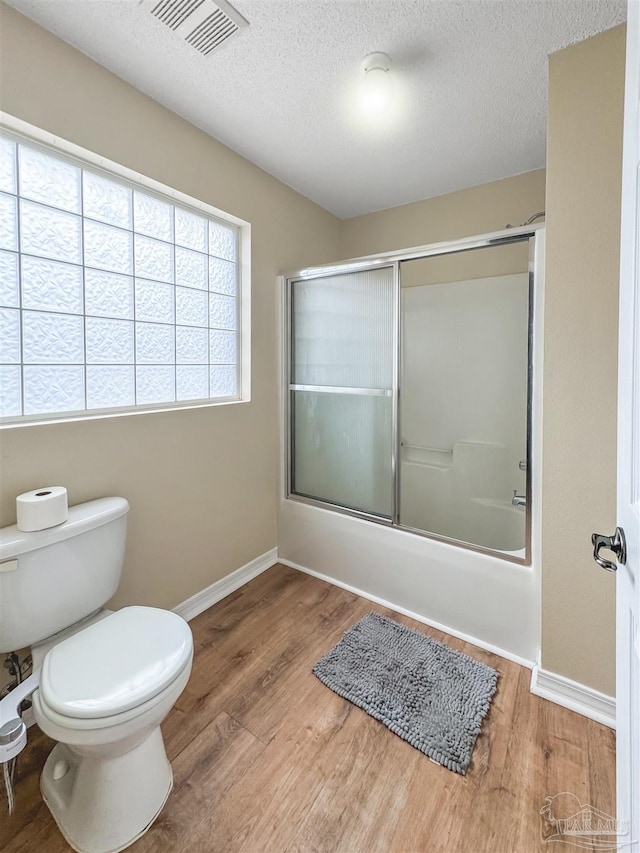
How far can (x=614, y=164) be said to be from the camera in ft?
4.06

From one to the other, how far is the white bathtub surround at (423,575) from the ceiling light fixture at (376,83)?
6.39ft

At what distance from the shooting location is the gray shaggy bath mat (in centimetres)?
129

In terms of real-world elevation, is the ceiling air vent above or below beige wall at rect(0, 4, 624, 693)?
above

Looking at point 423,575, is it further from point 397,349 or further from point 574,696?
point 397,349

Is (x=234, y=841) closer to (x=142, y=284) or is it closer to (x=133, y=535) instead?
(x=133, y=535)

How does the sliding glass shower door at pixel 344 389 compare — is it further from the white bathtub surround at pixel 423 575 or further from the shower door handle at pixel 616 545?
the shower door handle at pixel 616 545

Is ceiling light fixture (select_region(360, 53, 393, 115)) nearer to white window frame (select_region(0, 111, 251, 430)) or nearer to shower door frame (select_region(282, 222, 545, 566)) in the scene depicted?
shower door frame (select_region(282, 222, 545, 566))

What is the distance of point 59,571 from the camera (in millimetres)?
1245

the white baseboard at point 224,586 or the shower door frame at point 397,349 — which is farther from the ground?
the shower door frame at point 397,349

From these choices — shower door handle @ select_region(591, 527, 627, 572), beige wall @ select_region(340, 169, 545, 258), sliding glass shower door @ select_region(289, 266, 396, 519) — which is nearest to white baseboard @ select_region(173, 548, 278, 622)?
sliding glass shower door @ select_region(289, 266, 396, 519)

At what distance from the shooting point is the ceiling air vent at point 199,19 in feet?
3.96

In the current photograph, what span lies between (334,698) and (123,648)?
830 mm

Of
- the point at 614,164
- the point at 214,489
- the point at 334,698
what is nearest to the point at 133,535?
the point at 214,489

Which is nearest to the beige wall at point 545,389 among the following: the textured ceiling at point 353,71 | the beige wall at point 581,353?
the beige wall at point 581,353
